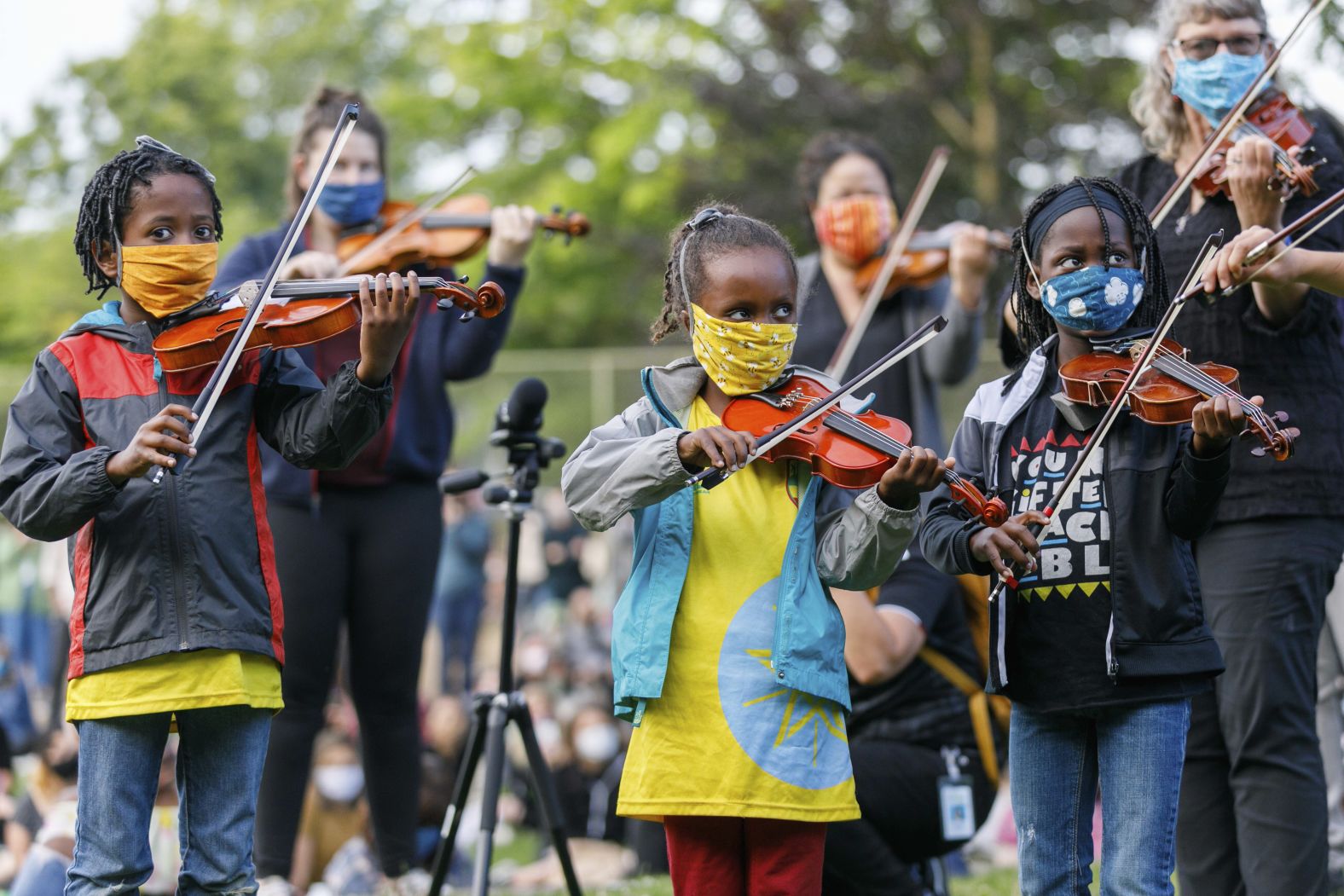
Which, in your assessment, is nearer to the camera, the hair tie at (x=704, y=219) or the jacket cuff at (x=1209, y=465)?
the jacket cuff at (x=1209, y=465)

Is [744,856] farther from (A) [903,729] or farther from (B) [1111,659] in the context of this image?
(A) [903,729]

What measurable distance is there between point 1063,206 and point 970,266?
165 cm

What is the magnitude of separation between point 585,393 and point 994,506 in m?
8.38

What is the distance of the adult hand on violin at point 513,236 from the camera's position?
15.5ft

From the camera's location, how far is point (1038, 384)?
10.3 ft

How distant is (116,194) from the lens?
314cm

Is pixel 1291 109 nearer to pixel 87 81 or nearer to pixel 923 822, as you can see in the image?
pixel 923 822

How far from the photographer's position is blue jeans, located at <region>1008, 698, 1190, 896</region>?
2.85 metres

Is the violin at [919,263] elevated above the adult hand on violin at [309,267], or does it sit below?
above

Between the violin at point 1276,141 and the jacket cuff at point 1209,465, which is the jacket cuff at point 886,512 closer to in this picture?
the jacket cuff at point 1209,465

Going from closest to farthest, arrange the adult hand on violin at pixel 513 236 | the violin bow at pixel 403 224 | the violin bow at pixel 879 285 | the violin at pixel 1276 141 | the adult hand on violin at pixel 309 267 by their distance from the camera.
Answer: the violin at pixel 1276 141 < the adult hand on violin at pixel 309 267 < the violin bow at pixel 403 224 < the violin bow at pixel 879 285 < the adult hand on violin at pixel 513 236

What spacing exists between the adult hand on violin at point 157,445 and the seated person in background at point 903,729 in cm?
183

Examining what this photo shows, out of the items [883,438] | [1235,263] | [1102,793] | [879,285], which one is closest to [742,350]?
[883,438]

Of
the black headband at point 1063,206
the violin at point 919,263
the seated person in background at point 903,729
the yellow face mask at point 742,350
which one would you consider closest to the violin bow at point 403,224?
the violin at point 919,263
